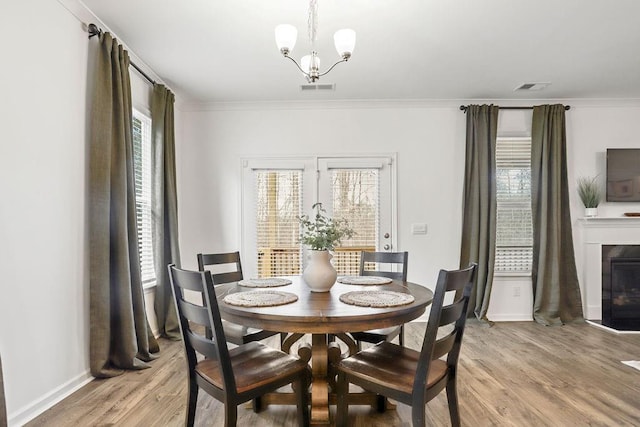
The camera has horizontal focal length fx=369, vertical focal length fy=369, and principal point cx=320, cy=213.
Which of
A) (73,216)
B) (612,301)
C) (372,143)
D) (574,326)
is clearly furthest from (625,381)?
(73,216)

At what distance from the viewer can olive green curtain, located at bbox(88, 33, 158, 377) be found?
2617 mm

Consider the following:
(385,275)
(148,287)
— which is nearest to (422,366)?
(385,275)

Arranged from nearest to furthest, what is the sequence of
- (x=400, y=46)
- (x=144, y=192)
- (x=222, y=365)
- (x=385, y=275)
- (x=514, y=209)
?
(x=222, y=365), (x=385, y=275), (x=400, y=46), (x=144, y=192), (x=514, y=209)

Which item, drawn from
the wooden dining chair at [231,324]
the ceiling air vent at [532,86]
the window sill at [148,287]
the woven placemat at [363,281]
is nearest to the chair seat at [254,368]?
the wooden dining chair at [231,324]

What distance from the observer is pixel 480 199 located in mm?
4266

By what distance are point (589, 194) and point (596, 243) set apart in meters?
0.59

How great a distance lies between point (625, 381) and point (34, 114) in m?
4.33

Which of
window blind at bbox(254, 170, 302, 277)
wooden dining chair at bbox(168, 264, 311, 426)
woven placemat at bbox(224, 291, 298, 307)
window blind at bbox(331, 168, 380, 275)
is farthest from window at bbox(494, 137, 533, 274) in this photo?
wooden dining chair at bbox(168, 264, 311, 426)

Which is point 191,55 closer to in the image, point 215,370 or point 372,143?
point 372,143

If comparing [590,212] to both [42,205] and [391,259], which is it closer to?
[391,259]

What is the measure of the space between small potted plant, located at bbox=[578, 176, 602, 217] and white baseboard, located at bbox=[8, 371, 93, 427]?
521 cm

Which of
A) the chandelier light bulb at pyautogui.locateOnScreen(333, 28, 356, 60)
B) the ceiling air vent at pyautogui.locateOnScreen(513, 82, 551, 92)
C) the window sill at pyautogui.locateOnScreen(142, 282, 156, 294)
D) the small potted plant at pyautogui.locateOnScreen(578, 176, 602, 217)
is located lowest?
the window sill at pyautogui.locateOnScreen(142, 282, 156, 294)

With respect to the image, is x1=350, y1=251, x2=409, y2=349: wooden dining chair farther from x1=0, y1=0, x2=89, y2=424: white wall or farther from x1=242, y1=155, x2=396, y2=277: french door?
x1=0, y1=0, x2=89, y2=424: white wall

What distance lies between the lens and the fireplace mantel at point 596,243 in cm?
435
